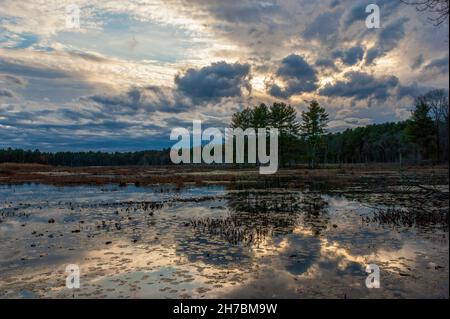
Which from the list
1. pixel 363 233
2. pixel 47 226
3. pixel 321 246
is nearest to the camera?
pixel 321 246

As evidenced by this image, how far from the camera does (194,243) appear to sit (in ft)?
46.1

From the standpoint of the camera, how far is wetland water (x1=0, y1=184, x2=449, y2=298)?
29.9ft

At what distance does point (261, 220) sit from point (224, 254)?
6509 mm

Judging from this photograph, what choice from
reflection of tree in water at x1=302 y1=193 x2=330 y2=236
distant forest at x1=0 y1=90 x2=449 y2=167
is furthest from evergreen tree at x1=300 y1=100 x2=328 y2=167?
reflection of tree in water at x1=302 y1=193 x2=330 y2=236

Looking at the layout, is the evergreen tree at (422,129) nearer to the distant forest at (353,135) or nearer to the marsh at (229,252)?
the distant forest at (353,135)

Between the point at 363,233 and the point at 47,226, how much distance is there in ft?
51.0

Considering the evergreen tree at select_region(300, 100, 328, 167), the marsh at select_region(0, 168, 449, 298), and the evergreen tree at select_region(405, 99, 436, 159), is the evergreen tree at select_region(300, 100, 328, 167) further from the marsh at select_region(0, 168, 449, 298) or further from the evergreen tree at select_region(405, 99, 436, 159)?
the marsh at select_region(0, 168, 449, 298)

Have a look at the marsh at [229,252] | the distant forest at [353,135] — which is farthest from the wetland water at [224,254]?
the distant forest at [353,135]

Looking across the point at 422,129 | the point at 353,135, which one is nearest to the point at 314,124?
the point at 422,129

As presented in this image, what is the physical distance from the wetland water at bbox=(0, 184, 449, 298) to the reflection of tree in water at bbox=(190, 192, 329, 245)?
0.05 metres

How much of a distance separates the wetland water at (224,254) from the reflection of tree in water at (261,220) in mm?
52
